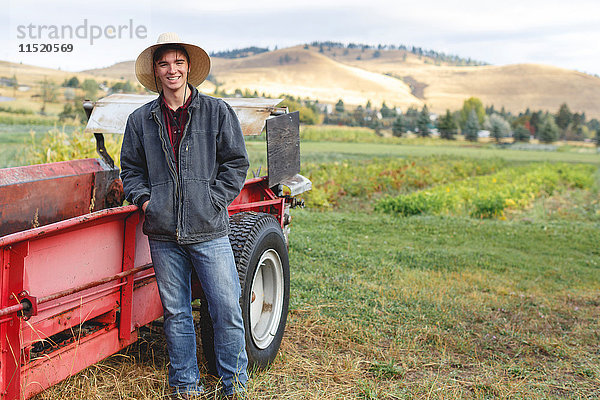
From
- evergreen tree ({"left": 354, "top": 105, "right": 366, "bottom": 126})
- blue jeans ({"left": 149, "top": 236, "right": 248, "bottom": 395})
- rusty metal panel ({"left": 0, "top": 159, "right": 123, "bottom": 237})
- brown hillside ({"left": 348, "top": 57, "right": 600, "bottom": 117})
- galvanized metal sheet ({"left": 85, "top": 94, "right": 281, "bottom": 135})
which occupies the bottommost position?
blue jeans ({"left": 149, "top": 236, "right": 248, "bottom": 395})

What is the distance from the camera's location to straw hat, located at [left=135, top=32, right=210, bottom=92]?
122 inches

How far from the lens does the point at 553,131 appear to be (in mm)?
66062

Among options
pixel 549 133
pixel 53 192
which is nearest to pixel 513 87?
pixel 549 133

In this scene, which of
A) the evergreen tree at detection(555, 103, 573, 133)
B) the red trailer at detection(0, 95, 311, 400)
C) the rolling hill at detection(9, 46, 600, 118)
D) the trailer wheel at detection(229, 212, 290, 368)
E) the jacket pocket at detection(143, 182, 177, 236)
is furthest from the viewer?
the rolling hill at detection(9, 46, 600, 118)

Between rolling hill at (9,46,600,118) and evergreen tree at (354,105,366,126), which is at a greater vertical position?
rolling hill at (9,46,600,118)

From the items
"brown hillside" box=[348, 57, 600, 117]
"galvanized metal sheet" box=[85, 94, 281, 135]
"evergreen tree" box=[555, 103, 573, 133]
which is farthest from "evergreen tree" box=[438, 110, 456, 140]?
"brown hillside" box=[348, 57, 600, 117]

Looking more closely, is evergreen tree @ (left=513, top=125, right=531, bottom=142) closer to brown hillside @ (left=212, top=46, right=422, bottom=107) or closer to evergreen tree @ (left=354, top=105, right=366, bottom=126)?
evergreen tree @ (left=354, top=105, right=366, bottom=126)

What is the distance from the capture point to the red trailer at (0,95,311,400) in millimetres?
2336

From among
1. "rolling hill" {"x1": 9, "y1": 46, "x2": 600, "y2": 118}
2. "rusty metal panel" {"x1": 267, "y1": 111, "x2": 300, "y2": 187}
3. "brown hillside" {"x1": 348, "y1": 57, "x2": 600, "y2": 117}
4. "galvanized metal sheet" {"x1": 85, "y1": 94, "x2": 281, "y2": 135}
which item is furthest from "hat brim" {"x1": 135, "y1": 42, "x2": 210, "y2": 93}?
"brown hillside" {"x1": 348, "y1": 57, "x2": 600, "y2": 117}

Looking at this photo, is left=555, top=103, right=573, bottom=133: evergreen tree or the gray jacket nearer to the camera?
the gray jacket

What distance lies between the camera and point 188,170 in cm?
296

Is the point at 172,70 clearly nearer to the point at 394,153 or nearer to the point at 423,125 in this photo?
the point at 394,153

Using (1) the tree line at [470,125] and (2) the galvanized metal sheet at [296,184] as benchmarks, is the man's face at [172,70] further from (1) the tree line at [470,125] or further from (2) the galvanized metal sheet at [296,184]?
(1) the tree line at [470,125]

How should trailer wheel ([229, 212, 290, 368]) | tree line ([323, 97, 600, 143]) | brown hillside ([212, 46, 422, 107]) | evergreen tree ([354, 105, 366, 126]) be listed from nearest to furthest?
trailer wheel ([229, 212, 290, 368])
tree line ([323, 97, 600, 143])
evergreen tree ([354, 105, 366, 126])
brown hillside ([212, 46, 422, 107])
